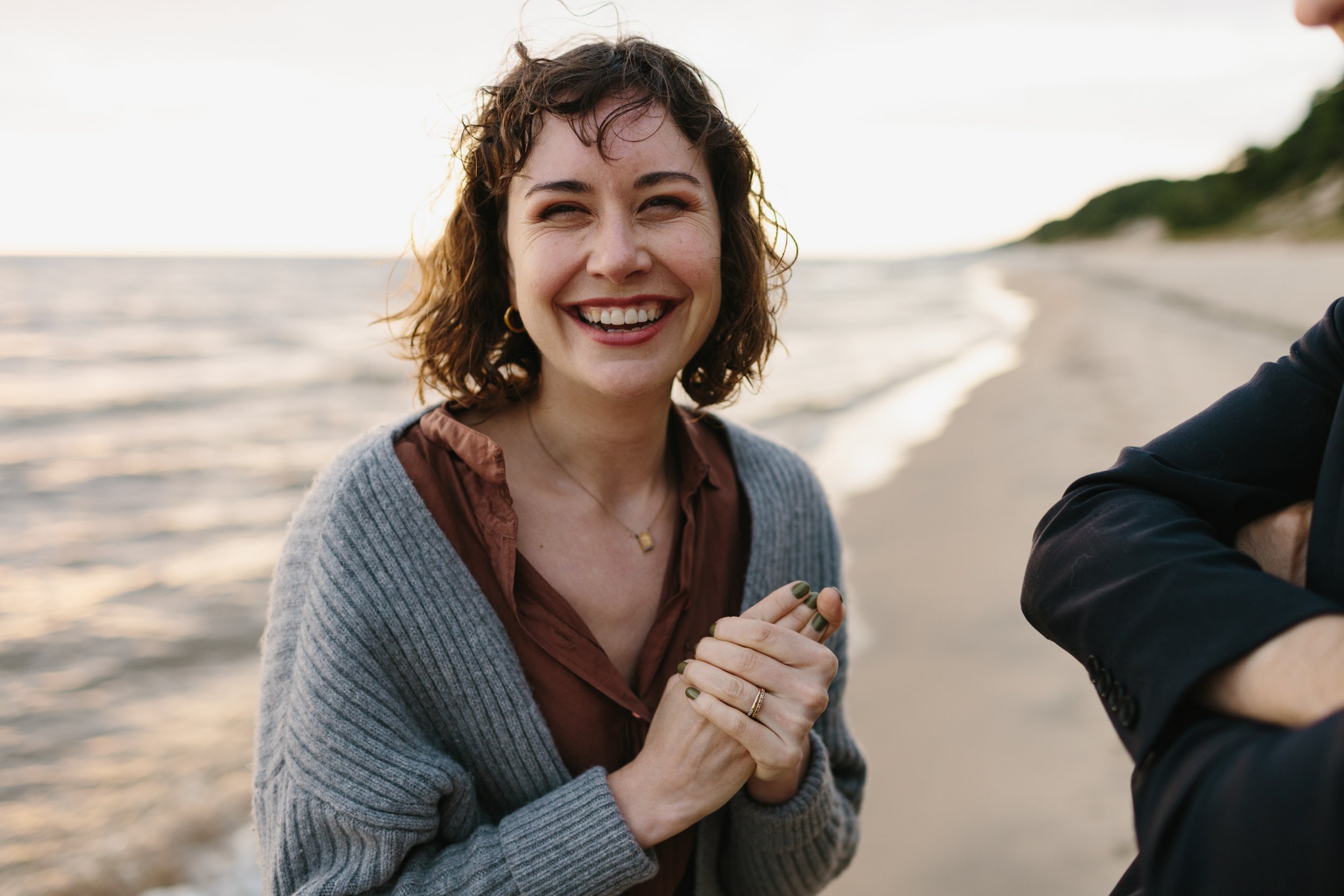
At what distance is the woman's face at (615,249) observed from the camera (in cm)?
182

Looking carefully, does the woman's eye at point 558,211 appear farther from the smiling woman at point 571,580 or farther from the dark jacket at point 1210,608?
the dark jacket at point 1210,608

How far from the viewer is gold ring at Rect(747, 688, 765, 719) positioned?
1.61 m

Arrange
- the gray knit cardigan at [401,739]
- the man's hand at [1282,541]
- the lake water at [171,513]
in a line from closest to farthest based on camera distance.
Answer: the man's hand at [1282,541]
the gray knit cardigan at [401,739]
the lake water at [171,513]

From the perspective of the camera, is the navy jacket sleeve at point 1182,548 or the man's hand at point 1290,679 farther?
the navy jacket sleeve at point 1182,548

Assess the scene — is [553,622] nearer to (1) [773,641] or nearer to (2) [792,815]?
(1) [773,641]

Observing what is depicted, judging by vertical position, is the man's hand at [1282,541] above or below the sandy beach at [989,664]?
above

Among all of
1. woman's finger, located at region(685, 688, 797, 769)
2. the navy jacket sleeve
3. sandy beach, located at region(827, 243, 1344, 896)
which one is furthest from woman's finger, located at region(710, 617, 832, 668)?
sandy beach, located at region(827, 243, 1344, 896)

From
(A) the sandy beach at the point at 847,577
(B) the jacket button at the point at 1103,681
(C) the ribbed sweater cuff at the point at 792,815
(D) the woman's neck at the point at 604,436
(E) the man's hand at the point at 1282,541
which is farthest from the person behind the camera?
(A) the sandy beach at the point at 847,577

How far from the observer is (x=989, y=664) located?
4.29 meters

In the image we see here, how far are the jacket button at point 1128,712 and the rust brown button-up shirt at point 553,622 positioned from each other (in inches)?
33.1

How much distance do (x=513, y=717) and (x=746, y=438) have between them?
0.91m

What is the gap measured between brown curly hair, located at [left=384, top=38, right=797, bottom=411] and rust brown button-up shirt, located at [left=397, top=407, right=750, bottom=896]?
273 mm

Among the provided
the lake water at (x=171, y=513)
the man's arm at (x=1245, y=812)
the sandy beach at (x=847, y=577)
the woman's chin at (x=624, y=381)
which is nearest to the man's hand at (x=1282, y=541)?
the man's arm at (x=1245, y=812)

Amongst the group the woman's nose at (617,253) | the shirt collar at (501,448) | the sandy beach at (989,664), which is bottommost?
the sandy beach at (989,664)
